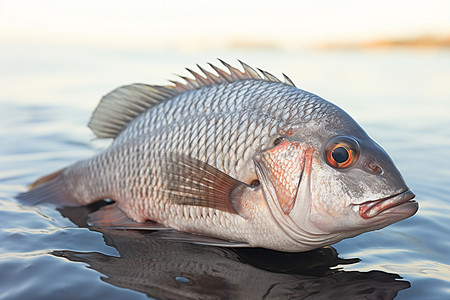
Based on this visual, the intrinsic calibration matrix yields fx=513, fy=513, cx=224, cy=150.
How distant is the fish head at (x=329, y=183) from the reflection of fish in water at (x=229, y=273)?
25cm

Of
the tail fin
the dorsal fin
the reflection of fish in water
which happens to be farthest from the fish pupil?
the tail fin

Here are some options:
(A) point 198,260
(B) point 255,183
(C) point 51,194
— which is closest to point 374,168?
(B) point 255,183

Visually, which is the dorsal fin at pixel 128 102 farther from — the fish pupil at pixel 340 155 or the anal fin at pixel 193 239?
the fish pupil at pixel 340 155

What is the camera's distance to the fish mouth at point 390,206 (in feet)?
9.66

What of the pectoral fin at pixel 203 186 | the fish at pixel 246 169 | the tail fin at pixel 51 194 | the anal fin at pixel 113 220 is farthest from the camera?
the tail fin at pixel 51 194

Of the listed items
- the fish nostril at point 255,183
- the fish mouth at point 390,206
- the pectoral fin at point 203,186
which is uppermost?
the fish mouth at point 390,206

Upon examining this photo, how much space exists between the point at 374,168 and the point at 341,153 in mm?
212

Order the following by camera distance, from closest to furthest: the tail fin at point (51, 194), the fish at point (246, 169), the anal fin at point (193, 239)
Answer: the fish at point (246, 169) < the anal fin at point (193, 239) < the tail fin at point (51, 194)

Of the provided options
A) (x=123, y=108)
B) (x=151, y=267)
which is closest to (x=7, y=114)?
(x=123, y=108)

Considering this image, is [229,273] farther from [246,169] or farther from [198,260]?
[246,169]

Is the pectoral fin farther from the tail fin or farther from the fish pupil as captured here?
the tail fin

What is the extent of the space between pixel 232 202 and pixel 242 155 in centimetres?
32

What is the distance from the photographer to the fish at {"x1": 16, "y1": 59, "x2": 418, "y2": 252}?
305cm

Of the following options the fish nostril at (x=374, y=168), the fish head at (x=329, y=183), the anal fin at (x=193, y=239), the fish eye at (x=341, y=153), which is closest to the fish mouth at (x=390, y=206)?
the fish head at (x=329, y=183)
